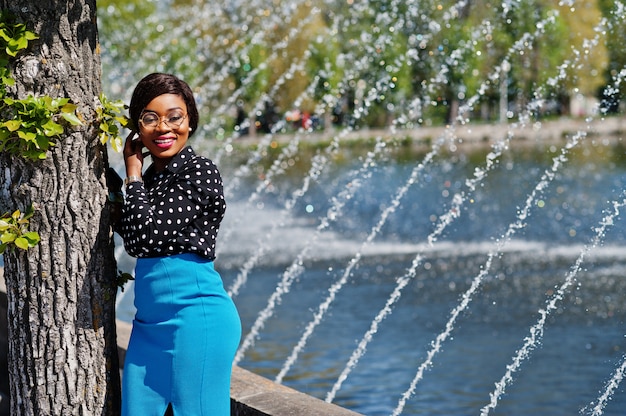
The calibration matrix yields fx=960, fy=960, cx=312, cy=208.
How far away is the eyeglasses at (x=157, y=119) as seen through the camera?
3.49 meters

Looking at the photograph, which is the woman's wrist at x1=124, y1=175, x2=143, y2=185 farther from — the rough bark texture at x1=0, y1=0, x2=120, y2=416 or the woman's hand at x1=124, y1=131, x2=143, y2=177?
the rough bark texture at x1=0, y1=0, x2=120, y2=416

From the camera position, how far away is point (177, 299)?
3336 mm

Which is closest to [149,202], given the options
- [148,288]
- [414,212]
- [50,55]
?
[148,288]

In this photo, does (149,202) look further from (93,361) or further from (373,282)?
(373,282)

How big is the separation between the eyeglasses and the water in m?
3.98

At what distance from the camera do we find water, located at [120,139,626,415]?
7.49 meters

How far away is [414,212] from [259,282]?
6.88m

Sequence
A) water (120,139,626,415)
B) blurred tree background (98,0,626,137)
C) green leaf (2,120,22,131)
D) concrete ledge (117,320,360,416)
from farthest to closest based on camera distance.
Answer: blurred tree background (98,0,626,137)
water (120,139,626,415)
concrete ledge (117,320,360,416)
green leaf (2,120,22,131)

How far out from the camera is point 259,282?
39.1 ft

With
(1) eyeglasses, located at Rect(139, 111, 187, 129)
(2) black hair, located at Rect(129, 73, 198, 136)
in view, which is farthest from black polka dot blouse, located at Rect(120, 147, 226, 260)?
(2) black hair, located at Rect(129, 73, 198, 136)

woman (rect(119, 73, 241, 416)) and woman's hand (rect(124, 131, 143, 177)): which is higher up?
woman's hand (rect(124, 131, 143, 177))

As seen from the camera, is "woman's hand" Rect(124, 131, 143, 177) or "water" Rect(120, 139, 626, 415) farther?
"water" Rect(120, 139, 626, 415)

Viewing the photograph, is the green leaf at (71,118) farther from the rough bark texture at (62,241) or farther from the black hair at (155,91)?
the black hair at (155,91)

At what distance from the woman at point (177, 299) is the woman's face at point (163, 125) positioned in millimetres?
16
